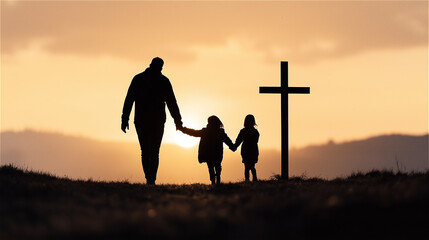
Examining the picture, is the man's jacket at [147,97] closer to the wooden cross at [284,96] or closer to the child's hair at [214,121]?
the child's hair at [214,121]

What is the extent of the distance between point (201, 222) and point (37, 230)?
188cm

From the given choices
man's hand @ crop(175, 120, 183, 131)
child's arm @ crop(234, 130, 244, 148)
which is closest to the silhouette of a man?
man's hand @ crop(175, 120, 183, 131)

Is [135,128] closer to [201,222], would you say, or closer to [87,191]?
[87,191]

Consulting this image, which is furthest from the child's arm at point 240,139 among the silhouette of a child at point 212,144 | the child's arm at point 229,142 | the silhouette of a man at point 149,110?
the silhouette of a man at point 149,110

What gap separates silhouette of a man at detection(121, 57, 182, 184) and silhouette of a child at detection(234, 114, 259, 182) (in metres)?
3.27

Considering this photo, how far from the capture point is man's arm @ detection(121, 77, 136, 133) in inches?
630

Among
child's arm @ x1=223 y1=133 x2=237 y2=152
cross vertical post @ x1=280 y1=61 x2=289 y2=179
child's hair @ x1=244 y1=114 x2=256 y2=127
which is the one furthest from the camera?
cross vertical post @ x1=280 y1=61 x2=289 y2=179

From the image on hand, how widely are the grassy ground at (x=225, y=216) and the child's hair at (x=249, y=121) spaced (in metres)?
8.08

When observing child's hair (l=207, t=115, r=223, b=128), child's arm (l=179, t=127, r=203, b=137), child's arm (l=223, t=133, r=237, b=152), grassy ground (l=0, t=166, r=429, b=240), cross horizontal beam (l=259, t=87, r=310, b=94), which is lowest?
grassy ground (l=0, t=166, r=429, b=240)

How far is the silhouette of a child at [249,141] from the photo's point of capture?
1869cm

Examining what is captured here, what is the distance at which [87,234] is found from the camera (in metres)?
7.17

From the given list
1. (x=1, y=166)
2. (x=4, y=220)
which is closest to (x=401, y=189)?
(x=4, y=220)

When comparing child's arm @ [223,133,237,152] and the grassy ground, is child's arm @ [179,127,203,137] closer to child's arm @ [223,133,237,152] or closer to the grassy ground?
child's arm @ [223,133,237,152]

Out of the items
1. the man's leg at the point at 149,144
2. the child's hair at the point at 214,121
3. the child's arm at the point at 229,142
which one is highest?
the child's hair at the point at 214,121
